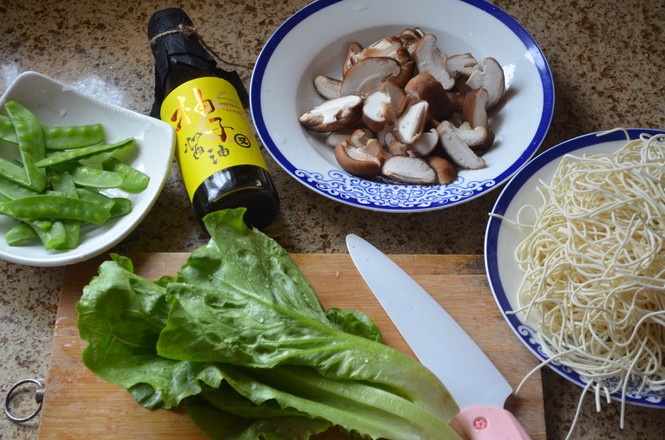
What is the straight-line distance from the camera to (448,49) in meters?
1.51

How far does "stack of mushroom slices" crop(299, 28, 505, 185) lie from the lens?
4.30 feet

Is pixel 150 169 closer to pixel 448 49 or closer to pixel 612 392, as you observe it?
pixel 448 49

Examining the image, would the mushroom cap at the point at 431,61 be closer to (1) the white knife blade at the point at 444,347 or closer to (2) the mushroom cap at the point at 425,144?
(2) the mushroom cap at the point at 425,144

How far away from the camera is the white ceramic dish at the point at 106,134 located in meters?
1.18

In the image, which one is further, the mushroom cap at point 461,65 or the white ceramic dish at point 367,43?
the mushroom cap at point 461,65

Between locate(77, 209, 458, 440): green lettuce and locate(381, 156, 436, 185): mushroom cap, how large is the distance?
39 cm

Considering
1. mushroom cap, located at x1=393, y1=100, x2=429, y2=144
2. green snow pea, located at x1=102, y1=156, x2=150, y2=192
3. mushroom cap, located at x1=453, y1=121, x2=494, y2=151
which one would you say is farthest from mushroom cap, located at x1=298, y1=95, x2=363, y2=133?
green snow pea, located at x1=102, y1=156, x2=150, y2=192

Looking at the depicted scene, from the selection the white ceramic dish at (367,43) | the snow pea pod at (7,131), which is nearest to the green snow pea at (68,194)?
the snow pea pod at (7,131)

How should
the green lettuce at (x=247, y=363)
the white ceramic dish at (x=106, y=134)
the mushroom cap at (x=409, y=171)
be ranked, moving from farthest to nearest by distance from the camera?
the mushroom cap at (x=409, y=171), the white ceramic dish at (x=106, y=134), the green lettuce at (x=247, y=363)

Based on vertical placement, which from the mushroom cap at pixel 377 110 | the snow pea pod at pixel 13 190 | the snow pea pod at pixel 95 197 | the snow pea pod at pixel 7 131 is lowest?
the snow pea pod at pixel 13 190

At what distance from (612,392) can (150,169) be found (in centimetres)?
99

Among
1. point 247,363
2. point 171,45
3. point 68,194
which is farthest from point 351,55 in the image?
point 247,363

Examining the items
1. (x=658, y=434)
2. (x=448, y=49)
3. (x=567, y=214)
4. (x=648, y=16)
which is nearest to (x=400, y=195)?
(x=567, y=214)

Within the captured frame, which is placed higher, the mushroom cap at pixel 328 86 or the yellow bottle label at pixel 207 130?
the mushroom cap at pixel 328 86
